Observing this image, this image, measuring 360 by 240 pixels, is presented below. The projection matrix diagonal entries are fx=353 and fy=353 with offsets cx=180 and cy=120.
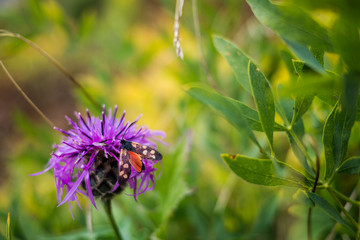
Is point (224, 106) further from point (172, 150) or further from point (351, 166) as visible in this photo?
point (172, 150)

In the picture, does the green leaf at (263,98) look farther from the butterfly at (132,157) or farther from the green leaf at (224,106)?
the butterfly at (132,157)

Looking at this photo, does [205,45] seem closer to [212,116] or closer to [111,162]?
[212,116]

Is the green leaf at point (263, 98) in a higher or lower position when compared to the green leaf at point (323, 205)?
A: higher

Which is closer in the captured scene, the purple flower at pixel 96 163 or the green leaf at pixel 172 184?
the purple flower at pixel 96 163

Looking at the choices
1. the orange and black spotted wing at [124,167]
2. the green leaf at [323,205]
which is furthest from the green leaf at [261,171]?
the orange and black spotted wing at [124,167]

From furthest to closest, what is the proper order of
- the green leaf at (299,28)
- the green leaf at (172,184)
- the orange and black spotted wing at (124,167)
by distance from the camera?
1. the green leaf at (172,184)
2. the orange and black spotted wing at (124,167)
3. the green leaf at (299,28)
